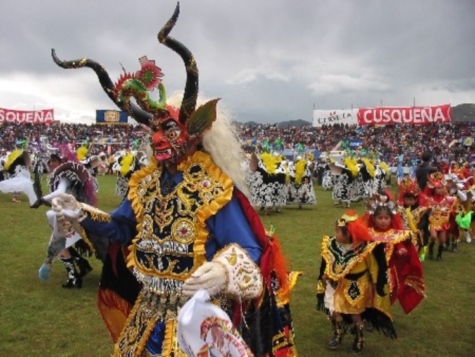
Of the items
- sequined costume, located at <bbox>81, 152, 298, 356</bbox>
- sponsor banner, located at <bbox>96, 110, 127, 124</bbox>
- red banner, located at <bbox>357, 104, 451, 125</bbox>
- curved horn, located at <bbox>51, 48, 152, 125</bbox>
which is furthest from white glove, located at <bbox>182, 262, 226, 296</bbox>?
sponsor banner, located at <bbox>96, 110, 127, 124</bbox>

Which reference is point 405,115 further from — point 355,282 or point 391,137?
point 355,282

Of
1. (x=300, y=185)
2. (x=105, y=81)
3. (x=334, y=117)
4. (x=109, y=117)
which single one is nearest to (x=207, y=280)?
(x=105, y=81)

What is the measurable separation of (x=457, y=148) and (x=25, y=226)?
102 ft

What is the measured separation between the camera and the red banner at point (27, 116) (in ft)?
Answer: 179

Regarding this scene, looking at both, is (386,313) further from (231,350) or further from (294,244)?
(294,244)

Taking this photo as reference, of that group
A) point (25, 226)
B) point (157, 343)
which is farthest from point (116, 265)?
point (25, 226)

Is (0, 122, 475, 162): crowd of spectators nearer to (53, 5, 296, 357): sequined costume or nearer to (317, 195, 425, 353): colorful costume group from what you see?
(317, 195, 425, 353): colorful costume group

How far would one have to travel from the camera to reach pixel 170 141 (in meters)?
2.82

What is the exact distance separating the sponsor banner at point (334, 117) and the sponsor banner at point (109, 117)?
2007 cm

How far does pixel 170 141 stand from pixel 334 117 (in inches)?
1945

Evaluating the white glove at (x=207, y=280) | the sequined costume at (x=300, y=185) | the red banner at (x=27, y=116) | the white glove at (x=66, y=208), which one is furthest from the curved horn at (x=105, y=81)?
the red banner at (x=27, y=116)

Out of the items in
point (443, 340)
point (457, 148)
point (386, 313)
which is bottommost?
point (443, 340)

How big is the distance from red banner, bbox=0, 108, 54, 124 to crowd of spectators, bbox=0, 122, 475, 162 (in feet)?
3.30

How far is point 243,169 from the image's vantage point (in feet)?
9.83
